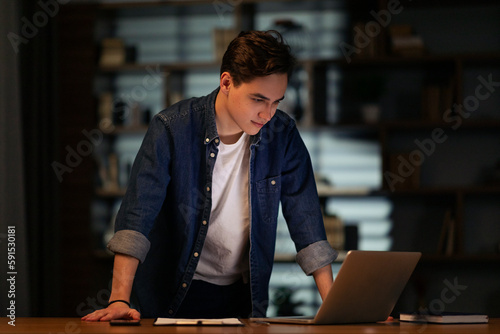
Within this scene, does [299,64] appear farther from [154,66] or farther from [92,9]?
[92,9]

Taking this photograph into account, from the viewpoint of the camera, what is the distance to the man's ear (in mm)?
1688

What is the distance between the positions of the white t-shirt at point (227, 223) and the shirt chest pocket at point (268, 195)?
1.7 inches

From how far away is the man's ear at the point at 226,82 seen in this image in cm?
169

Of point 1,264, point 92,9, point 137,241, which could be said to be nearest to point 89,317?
point 137,241

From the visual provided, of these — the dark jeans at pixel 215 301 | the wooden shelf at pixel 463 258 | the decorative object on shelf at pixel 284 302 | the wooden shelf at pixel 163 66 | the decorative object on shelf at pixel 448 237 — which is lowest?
the decorative object on shelf at pixel 284 302

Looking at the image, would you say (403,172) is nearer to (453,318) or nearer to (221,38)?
(221,38)

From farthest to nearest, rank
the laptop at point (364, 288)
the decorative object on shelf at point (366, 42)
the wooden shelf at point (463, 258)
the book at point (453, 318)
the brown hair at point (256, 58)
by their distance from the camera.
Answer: the decorative object on shelf at point (366, 42) → the wooden shelf at point (463, 258) → the brown hair at point (256, 58) → the book at point (453, 318) → the laptop at point (364, 288)

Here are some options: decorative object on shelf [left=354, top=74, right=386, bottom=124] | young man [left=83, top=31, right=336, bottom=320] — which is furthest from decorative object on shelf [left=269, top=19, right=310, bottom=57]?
young man [left=83, top=31, right=336, bottom=320]

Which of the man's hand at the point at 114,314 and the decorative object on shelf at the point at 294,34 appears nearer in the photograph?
the man's hand at the point at 114,314

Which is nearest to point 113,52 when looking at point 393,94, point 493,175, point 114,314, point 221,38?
point 221,38

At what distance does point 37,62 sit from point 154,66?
790 mm

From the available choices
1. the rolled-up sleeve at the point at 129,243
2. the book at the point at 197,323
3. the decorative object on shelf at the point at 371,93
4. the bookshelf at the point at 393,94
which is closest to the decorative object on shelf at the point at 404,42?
the bookshelf at the point at 393,94

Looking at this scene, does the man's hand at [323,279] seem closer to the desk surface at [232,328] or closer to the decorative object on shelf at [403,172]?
the desk surface at [232,328]

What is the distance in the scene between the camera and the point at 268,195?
5.87 feet
